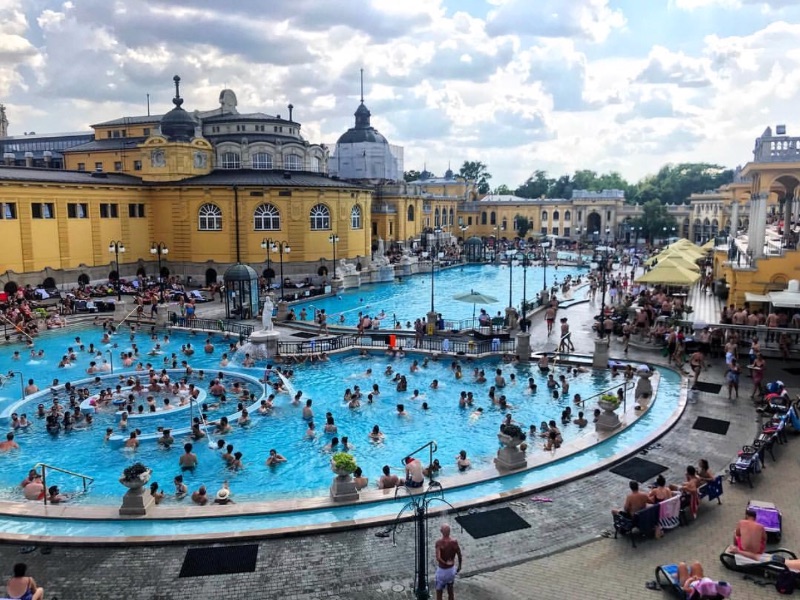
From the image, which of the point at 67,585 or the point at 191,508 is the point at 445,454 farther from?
the point at 67,585

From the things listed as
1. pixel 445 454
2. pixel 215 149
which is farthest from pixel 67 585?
pixel 215 149

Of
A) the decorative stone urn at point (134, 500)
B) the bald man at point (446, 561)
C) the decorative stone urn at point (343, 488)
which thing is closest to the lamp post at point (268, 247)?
the decorative stone urn at point (134, 500)

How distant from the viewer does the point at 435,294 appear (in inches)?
1901

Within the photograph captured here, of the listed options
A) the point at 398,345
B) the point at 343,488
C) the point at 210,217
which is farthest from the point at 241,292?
the point at 343,488

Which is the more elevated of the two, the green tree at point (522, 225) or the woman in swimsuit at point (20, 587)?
the green tree at point (522, 225)

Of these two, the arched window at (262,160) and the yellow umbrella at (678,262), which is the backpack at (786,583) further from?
the arched window at (262,160)

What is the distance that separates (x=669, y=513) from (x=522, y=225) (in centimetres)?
9587

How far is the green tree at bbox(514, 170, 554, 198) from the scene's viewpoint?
5571 inches

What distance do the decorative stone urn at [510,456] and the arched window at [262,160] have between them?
4696 cm

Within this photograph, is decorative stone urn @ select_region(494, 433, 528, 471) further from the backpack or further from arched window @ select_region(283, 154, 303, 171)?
arched window @ select_region(283, 154, 303, 171)

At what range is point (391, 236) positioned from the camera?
77.1 metres

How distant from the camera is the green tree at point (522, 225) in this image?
104500mm

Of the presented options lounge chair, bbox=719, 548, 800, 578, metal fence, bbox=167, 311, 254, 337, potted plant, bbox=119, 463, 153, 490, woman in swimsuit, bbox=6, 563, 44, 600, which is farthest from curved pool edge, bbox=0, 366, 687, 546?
metal fence, bbox=167, 311, 254, 337

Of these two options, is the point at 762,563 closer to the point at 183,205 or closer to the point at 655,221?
the point at 183,205
